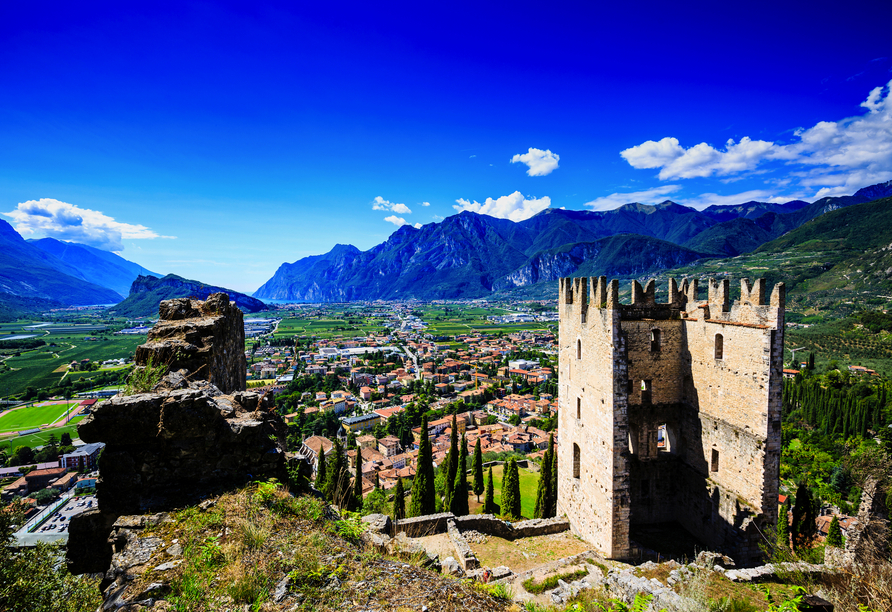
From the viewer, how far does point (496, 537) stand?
1497cm

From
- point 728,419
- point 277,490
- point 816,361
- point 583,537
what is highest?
point 277,490

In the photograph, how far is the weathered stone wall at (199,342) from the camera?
7555mm

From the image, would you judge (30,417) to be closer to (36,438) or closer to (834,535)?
(36,438)

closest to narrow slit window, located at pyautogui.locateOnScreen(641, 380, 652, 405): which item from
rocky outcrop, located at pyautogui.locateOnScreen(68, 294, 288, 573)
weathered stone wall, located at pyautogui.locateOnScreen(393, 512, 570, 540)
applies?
weathered stone wall, located at pyautogui.locateOnScreen(393, 512, 570, 540)

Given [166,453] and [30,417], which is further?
[30,417]

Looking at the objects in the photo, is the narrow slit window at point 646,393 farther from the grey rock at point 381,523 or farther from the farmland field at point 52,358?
the farmland field at point 52,358

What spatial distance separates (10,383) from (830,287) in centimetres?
20112

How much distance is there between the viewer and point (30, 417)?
5656cm

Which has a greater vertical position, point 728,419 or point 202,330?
point 202,330

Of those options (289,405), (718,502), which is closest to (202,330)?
(718,502)

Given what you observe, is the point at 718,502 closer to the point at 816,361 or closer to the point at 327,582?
the point at 327,582

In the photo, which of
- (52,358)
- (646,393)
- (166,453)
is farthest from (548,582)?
(52,358)

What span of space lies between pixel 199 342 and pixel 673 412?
1562cm

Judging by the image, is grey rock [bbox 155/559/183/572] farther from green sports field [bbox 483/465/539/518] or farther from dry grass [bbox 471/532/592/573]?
green sports field [bbox 483/465/539/518]
